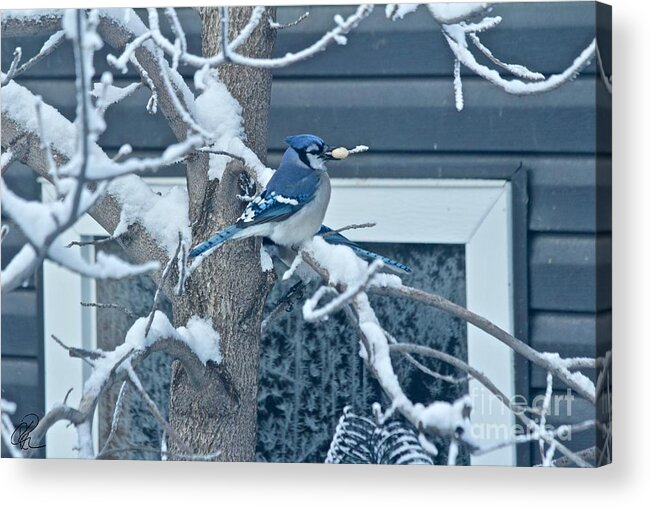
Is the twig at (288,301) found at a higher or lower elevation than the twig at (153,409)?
higher

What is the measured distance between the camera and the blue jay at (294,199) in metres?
2.75

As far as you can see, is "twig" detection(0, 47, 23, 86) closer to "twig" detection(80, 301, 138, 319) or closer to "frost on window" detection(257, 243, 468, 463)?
"twig" detection(80, 301, 138, 319)

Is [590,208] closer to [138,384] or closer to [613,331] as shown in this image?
[613,331]

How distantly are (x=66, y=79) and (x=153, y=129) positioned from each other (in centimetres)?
25

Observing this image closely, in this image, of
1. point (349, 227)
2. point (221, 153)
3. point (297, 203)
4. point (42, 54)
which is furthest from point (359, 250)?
point (42, 54)

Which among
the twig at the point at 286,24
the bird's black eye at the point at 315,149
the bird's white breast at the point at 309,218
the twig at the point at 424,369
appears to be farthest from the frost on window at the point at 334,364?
the twig at the point at 286,24

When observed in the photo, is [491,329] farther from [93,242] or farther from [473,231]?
[93,242]

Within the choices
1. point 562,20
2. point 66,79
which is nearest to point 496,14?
point 562,20

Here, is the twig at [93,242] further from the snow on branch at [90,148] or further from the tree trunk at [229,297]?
the tree trunk at [229,297]

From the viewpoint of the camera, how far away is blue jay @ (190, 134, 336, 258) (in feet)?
9.03

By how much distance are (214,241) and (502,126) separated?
70 cm

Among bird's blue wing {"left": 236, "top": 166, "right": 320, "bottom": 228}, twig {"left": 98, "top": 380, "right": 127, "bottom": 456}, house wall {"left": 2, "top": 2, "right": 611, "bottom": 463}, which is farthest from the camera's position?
twig {"left": 98, "top": 380, "right": 127, "bottom": 456}

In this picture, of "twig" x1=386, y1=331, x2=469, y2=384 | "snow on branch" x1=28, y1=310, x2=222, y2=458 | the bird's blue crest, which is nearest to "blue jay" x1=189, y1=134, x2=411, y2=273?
the bird's blue crest

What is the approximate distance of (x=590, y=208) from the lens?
2639mm
